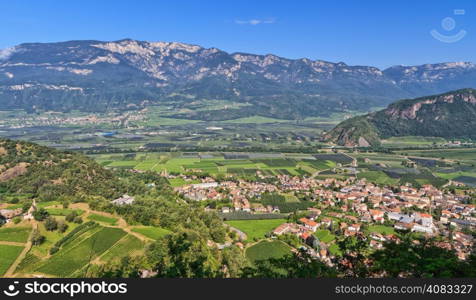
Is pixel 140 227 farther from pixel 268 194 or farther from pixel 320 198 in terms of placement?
pixel 320 198

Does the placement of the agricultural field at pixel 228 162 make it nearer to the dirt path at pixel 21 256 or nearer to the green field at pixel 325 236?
the green field at pixel 325 236

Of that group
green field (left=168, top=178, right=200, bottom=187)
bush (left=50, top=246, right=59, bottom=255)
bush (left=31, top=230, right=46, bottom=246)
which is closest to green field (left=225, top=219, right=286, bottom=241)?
bush (left=50, top=246, right=59, bottom=255)

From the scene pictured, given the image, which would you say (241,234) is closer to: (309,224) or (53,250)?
(309,224)

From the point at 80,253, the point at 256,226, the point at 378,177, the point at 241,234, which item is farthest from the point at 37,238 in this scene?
the point at 378,177

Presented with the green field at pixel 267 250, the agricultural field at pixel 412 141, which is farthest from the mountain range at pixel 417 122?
the green field at pixel 267 250

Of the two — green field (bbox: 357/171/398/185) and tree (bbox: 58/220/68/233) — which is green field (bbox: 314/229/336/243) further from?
green field (bbox: 357/171/398/185)

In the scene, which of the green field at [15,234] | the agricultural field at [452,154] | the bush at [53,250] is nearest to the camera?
the bush at [53,250]
